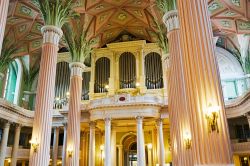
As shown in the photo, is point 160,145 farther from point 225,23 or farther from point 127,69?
point 225,23

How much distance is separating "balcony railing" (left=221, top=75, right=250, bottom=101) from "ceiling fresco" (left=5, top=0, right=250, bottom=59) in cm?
454

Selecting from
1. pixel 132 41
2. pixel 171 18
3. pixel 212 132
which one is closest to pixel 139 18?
pixel 132 41

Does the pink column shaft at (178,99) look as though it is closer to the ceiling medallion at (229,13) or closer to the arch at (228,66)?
the ceiling medallion at (229,13)

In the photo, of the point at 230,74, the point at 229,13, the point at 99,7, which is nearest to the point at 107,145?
the point at 99,7

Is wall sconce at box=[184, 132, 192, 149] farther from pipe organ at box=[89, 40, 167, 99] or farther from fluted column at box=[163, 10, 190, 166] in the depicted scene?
pipe organ at box=[89, 40, 167, 99]

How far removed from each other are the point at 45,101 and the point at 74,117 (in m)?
5.27

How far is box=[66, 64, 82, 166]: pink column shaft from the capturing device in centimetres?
1731

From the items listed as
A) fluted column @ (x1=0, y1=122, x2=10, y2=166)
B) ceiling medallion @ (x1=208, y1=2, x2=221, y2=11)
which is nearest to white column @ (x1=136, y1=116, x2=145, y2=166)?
ceiling medallion @ (x1=208, y1=2, x2=221, y2=11)

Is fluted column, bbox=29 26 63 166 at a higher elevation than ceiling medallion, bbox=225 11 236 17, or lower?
lower

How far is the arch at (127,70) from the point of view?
24.3 m

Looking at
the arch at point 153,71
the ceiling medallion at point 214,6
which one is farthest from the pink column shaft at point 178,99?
the arch at point 153,71

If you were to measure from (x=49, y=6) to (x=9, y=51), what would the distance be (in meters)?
9.71

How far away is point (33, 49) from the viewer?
2503 cm

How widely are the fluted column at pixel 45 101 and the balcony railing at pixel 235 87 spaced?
16.5 meters
